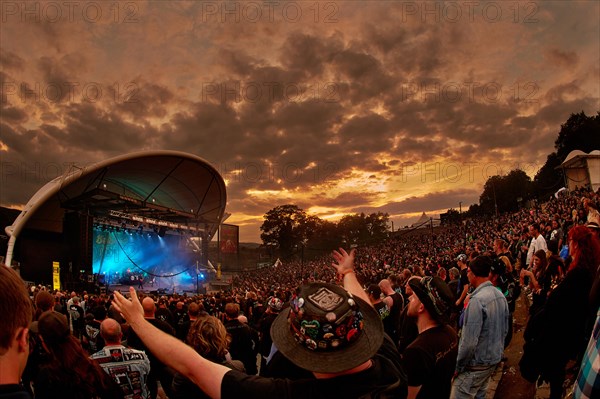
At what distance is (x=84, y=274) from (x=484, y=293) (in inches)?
1024

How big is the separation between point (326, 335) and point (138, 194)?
1766 inches

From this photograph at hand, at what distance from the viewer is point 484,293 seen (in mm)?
3699

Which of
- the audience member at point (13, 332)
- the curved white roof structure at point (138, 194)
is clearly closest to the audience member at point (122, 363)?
the audience member at point (13, 332)

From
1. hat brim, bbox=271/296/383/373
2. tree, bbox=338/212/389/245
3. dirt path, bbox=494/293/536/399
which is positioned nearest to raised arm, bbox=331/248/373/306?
hat brim, bbox=271/296/383/373

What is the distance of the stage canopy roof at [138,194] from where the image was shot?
27703mm

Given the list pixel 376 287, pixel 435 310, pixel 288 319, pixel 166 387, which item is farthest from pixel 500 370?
pixel 288 319

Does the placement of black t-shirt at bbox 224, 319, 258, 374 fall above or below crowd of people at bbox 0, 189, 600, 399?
below

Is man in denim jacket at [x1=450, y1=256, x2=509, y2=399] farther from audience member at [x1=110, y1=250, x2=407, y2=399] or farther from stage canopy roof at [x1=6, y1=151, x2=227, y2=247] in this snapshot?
stage canopy roof at [x1=6, y1=151, x2=227, y2=247]

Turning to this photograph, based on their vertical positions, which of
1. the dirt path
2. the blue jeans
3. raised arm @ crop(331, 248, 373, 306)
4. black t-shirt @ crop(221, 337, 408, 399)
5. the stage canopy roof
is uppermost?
the stage canopy roof

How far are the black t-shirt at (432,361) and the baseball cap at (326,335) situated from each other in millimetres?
1140

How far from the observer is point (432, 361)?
2.73 meters

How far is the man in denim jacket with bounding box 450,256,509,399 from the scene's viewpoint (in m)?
3.54

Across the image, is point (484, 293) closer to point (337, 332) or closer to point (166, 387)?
point (337, 332)

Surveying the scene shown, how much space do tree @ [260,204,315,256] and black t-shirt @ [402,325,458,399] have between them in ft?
274
